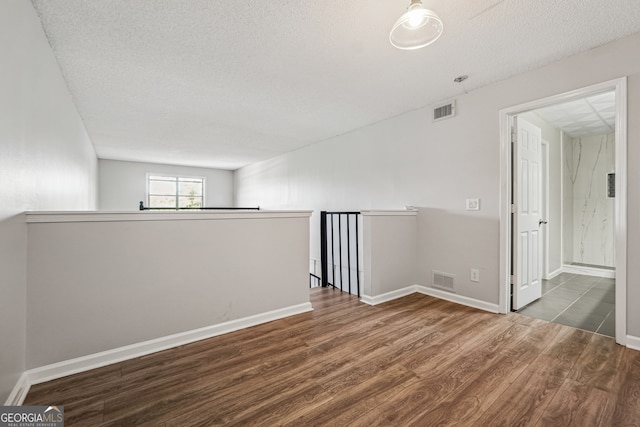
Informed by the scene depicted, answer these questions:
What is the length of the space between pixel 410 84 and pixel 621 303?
2.58 m

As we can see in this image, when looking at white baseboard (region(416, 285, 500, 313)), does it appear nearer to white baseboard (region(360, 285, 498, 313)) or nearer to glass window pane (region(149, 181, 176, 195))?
white baseboard (region(360, 285, 498, 313))

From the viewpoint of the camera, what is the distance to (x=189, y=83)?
9.42 ft

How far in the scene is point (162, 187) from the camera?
7879 millimetres

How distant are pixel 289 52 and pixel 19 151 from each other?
1.89m

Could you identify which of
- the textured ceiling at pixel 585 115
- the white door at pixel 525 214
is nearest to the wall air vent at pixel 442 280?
the white door at pixel 525 214

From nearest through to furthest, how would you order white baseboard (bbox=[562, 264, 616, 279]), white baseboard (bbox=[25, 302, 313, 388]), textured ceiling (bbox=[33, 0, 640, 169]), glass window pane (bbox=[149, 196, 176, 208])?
white baseboard (bbox=[25, 302, 313, 388])
textured ceiling (bbox=[33, 0, 640, 169])
white baseboard (bbox=[562, 264, 616, 279])
glass window pane (bbox=[149, 196, 176, 208])

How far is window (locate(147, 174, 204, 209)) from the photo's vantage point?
25.4 feet

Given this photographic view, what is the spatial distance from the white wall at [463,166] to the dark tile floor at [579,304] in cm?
43

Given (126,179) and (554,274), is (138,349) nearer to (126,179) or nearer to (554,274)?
(554,274)

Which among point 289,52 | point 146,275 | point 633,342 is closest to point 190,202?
point 146,275

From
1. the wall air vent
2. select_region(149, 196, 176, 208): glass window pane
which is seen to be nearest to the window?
select_region(149, 196, 176, 208): glass window pane

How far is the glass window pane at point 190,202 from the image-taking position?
26.9 feet

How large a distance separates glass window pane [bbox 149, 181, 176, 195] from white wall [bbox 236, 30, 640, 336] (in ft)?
18.5

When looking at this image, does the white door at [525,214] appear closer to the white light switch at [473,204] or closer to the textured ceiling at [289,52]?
the white light switch at [473,204]
